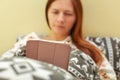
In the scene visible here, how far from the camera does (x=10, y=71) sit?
677 mm

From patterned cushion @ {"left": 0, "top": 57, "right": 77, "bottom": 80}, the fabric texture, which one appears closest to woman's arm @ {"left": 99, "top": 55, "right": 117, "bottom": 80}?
the fabric texture

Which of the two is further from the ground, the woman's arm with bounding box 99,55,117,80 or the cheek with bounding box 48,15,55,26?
the cheek with bounding box 48,15,55,26

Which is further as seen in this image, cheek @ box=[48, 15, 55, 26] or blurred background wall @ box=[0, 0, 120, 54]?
blurred background wall @ box=[0, 0, 120, 54]

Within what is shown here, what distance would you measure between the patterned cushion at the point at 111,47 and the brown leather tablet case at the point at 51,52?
0.59m

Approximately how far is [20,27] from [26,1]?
18 cm

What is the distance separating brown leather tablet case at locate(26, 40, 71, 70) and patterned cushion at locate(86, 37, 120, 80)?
588 millimetres

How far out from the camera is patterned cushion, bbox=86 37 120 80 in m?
1.49

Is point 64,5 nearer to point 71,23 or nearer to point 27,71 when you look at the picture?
→ point 71,23

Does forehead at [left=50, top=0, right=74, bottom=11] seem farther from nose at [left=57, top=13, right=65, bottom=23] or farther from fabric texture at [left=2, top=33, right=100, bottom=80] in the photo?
fabric texture at [left=2, top=33, right=100, bottom=80]

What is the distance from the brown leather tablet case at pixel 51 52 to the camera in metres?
0.94

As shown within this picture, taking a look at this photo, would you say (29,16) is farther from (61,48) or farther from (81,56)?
(61,48)

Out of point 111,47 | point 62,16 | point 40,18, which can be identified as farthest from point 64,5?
point 111,47

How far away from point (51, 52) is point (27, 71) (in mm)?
283

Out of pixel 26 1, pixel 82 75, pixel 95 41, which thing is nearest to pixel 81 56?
pixel 82 75
